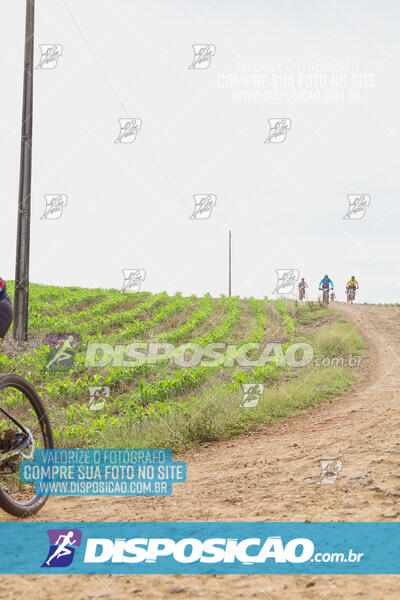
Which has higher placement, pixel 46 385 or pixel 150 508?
pixel 46 385

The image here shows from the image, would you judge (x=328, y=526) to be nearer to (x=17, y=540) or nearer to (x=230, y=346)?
(x=17, y=540)

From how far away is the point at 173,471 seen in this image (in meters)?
6.53

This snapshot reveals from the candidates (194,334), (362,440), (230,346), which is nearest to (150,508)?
(362,440)

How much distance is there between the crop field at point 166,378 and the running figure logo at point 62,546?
3769 mm

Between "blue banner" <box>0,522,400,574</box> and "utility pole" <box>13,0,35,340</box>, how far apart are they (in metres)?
11.7

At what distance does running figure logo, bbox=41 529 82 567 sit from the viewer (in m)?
3.58

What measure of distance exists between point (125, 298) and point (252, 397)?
18297 mm

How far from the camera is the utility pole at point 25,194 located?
15.0 metres

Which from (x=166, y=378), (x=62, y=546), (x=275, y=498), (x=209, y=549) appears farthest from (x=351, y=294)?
(x=62, y=546)
